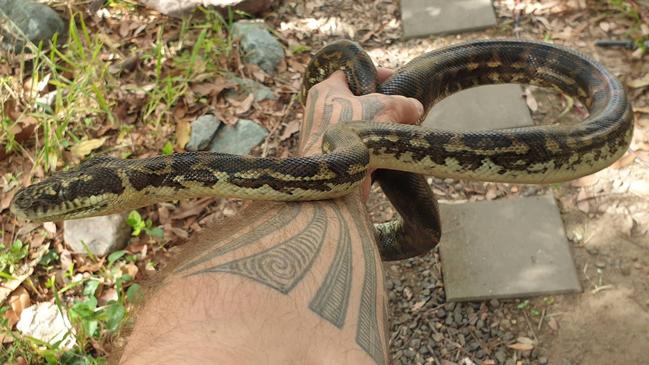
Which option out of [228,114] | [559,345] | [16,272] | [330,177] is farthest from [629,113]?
[16,272]

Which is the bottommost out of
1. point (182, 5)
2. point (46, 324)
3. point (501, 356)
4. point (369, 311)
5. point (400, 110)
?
point (501, 356)

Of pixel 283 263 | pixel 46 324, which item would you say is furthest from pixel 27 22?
pixel 283 263

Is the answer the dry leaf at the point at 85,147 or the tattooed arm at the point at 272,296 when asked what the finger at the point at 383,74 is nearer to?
the tattooed arm at the point at 272,296

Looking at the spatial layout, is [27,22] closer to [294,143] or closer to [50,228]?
[50,228]

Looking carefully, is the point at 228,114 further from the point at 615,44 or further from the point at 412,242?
the point at 615,44

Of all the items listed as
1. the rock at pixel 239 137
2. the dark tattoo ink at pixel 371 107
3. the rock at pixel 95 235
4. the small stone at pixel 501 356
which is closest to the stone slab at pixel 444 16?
the rock at pixel 239 137
